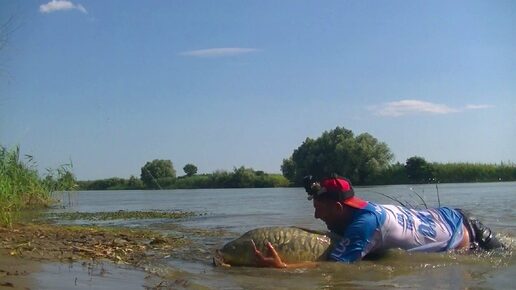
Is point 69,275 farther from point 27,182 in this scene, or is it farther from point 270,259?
point 27,182

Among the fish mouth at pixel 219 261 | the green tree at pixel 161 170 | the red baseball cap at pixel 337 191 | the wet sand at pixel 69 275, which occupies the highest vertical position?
the green tree at pixel 161 170

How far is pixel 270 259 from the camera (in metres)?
5.97

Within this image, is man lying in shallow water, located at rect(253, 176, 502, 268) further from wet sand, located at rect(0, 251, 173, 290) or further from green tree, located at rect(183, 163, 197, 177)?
green tree, located at rect(183, 163, 197, 177)

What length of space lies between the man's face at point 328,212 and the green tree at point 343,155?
36.9 m

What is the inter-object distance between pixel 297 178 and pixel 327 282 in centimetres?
4561

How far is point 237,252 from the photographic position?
6.31 metres

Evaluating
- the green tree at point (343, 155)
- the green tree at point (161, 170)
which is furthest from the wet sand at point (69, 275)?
the green tree at point (161, 170)

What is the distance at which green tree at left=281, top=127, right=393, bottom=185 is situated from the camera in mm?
44656

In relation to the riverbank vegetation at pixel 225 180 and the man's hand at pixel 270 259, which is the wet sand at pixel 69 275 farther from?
the riverbank vegetation at pixel 225 180

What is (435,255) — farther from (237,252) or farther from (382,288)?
(237,252)

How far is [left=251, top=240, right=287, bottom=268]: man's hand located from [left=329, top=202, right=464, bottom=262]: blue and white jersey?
20.6 inches

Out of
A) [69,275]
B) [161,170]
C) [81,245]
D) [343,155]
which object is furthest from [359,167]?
[69,275]

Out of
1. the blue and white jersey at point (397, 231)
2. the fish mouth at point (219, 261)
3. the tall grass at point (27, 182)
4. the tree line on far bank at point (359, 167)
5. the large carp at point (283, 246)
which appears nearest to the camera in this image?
the blue and white jersey at point (397, 231)

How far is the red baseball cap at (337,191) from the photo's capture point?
5992mm
